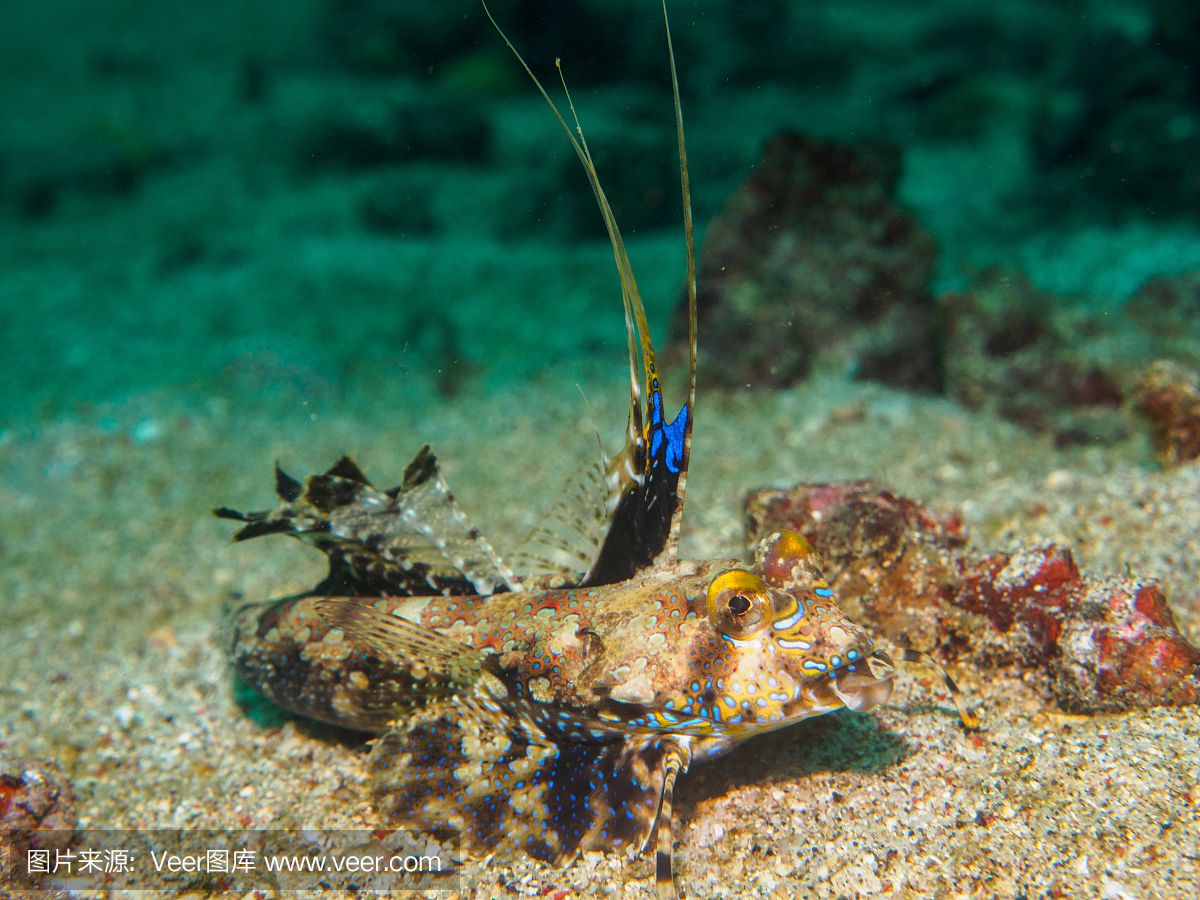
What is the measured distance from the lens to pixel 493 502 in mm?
5824

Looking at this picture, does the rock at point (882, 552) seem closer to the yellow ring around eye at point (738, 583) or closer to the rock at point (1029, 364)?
the yellow ring around eye at point (738, 583)

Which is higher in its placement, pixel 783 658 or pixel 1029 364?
pixel 1029 364

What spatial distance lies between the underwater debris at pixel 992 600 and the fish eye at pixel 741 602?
1121mm

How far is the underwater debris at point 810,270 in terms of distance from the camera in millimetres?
6484

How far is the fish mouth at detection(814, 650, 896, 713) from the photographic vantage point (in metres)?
2.38

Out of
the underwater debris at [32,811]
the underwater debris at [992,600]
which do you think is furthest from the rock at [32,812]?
the underwater debris at [992,600]

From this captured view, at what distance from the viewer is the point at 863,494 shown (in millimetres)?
3555

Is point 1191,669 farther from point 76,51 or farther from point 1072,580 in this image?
point 76,51

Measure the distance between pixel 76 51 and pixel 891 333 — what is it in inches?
1052

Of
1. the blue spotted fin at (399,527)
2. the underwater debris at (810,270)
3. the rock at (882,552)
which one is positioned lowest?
the rock at (882,552)

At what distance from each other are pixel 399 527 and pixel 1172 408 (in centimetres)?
464

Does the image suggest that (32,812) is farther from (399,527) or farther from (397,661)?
(399,527)

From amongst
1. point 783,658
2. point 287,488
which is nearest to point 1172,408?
point 783,658

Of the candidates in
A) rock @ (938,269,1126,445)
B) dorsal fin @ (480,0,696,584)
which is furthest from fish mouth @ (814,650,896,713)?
rock @ (938,269,1126,445)
